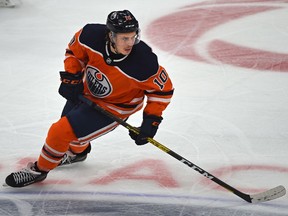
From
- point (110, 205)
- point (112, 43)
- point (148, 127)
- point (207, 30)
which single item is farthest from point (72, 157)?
point (207, 30)

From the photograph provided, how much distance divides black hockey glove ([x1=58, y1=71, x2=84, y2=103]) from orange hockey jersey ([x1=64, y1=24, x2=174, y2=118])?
0.04 meters

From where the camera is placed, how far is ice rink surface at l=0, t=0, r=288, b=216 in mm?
2910

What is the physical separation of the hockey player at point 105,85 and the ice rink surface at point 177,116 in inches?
11.5

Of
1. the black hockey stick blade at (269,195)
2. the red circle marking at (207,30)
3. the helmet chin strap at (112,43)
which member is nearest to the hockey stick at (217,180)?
the black hockey stick blade at (269,195)

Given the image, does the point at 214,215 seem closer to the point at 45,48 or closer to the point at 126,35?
the point at 126,35

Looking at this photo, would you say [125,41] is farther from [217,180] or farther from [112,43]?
[217,180]

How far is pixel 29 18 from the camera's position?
571 cm

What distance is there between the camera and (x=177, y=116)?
3.77 metres

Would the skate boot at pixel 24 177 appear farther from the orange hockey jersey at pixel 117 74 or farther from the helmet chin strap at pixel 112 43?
the helmet chin strap at pixel 112 43

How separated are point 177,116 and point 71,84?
113cm

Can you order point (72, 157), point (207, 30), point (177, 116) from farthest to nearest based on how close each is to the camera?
point (207, 30) → point (177, 116) → point (72, 157)

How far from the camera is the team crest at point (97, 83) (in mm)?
2816

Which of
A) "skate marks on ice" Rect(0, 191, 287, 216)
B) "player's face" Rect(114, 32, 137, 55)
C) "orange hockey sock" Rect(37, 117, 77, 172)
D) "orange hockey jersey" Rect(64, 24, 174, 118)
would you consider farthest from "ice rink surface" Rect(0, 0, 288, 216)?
"player's face" Rect(114, 32, 137, 55)

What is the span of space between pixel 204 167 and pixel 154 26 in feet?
8.38
